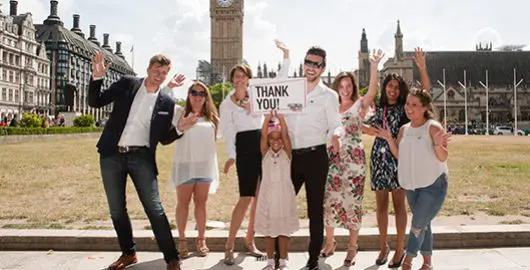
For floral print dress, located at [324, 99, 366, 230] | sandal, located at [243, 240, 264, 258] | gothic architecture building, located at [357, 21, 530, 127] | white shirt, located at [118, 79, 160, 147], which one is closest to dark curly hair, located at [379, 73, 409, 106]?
floral print dress, located at [324, 99, 366, 230]

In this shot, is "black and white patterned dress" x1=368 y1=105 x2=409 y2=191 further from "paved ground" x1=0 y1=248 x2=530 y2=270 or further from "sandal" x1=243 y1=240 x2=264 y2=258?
"sandal" x1=243 y1=240 x2=264 y2=258

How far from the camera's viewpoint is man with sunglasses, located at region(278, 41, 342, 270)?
185 inches

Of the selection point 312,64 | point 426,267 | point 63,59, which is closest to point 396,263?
point 426,267

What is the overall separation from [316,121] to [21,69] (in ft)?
229

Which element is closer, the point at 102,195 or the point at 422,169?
the point at 422,169

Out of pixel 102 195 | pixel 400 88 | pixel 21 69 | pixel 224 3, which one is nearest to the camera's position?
pixel 400 88

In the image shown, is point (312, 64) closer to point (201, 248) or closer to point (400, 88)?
point (400, 88)

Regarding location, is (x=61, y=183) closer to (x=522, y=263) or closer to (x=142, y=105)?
(x=142, y=105)

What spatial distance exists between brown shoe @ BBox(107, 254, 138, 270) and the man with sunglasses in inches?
75.6

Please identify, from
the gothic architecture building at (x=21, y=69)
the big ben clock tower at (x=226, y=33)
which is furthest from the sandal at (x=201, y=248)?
the big ben clock tower at (x=226, y=33)

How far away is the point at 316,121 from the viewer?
15.8 ft

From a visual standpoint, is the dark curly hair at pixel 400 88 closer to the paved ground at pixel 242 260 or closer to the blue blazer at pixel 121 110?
the paved ground at pixel 242 260

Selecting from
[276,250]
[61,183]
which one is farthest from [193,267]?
[61,183]

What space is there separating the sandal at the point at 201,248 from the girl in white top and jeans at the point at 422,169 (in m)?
2.27
